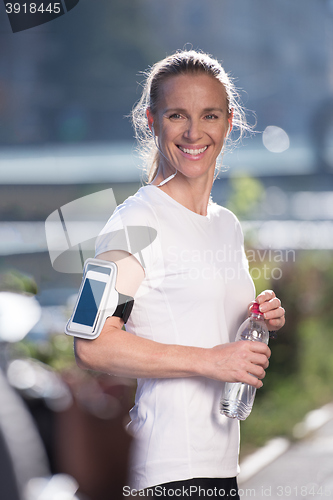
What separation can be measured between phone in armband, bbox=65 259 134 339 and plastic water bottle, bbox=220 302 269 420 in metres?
0.29

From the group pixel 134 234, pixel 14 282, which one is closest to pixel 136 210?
pixel 134 234

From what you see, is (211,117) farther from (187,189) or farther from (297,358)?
(297,358)

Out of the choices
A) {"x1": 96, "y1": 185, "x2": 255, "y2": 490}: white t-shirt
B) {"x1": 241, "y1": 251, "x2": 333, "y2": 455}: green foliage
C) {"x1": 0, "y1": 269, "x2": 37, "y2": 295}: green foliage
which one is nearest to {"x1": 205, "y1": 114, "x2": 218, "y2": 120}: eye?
{"x1": 96, "y1": 185, "x2": 255, "y2": 490}: white t-shirt

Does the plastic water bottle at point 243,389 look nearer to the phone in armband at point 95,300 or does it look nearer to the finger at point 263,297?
the finger at point 263,297

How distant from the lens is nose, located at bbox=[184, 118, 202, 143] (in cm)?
117

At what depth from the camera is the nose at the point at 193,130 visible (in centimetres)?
117

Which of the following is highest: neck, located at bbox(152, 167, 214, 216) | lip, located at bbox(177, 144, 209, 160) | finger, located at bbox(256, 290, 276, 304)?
lip, located at bbox(177, 144, 209, 160)

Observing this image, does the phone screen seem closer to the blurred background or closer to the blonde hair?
the blonde hair

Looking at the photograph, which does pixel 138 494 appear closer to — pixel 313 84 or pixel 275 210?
pixel 275 210

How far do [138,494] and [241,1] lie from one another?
463 centimetres

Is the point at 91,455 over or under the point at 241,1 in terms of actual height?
under

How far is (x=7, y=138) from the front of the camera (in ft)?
10.9

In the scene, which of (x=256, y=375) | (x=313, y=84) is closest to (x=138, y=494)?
(x=256, y=375)

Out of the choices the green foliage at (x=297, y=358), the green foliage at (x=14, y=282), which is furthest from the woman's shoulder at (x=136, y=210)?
the green foliage at (x=297, y=358)
